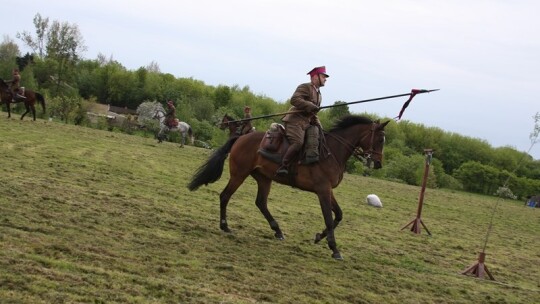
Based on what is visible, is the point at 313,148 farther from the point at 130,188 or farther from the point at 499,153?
the point at 499,153

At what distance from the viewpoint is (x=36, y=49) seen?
72.7 metres

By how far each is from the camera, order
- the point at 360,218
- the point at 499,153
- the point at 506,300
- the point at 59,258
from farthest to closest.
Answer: the point at 499,153
the point at 360,218
the point at 506,300
the point at 59,258

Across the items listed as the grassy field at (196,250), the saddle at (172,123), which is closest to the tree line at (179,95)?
the saddle at (172,123)

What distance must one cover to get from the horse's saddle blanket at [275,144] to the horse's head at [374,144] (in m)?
1.32

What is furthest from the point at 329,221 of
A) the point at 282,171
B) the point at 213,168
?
the point at 213,168

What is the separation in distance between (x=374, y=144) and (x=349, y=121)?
612 millimetres

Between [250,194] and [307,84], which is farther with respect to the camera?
[250,194]

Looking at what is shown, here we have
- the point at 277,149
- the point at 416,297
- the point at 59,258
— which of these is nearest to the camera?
the point at 59,258

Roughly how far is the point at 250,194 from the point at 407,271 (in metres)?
7.28

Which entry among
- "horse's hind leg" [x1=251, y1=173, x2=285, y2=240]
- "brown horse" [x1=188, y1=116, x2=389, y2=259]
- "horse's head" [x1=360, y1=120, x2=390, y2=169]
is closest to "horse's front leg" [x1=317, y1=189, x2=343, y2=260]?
"brown horse" [x1=188, y1=116, x2=389, y2=259]

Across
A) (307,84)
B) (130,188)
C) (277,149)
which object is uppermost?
(307,84)

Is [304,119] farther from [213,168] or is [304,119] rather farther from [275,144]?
[213,168]

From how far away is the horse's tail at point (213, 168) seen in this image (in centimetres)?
1066

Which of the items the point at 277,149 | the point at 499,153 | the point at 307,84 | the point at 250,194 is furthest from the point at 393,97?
the point at 499,153
